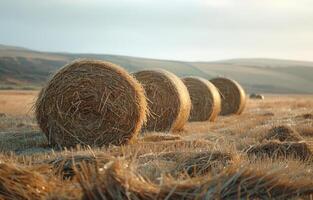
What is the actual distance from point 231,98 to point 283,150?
568 inches

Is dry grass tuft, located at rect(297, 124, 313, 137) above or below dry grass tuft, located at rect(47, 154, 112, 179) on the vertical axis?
below

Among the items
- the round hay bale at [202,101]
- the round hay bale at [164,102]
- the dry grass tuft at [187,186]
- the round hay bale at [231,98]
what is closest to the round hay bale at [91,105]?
the round hay bale at [164,102]

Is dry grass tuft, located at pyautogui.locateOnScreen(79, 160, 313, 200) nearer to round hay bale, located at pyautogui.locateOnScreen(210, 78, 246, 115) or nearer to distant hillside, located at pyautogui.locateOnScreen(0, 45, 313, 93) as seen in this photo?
round hay bale, located at pyautogui.locateOnScreen(210, 78, 246, 115)

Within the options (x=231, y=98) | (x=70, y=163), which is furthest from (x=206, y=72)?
(x=70, y=163)

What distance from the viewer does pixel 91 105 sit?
11352 mm

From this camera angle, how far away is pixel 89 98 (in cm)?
1132

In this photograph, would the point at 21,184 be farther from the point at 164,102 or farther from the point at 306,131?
the point at 164,102

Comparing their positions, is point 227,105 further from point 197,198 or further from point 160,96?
point 197,198

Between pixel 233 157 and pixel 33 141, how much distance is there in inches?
225

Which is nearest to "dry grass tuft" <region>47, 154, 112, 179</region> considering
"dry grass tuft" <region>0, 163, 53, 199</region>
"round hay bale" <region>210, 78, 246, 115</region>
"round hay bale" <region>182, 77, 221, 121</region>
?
"dry grass tuft" <region>0, 163, 53, 199</region>

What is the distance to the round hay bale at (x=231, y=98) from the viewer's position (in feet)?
75.7

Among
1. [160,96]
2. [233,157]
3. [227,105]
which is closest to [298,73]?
[227,105]

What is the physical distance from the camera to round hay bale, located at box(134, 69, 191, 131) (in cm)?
1490

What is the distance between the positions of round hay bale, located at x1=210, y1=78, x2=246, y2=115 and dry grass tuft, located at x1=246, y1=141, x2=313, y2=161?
1402 cm
